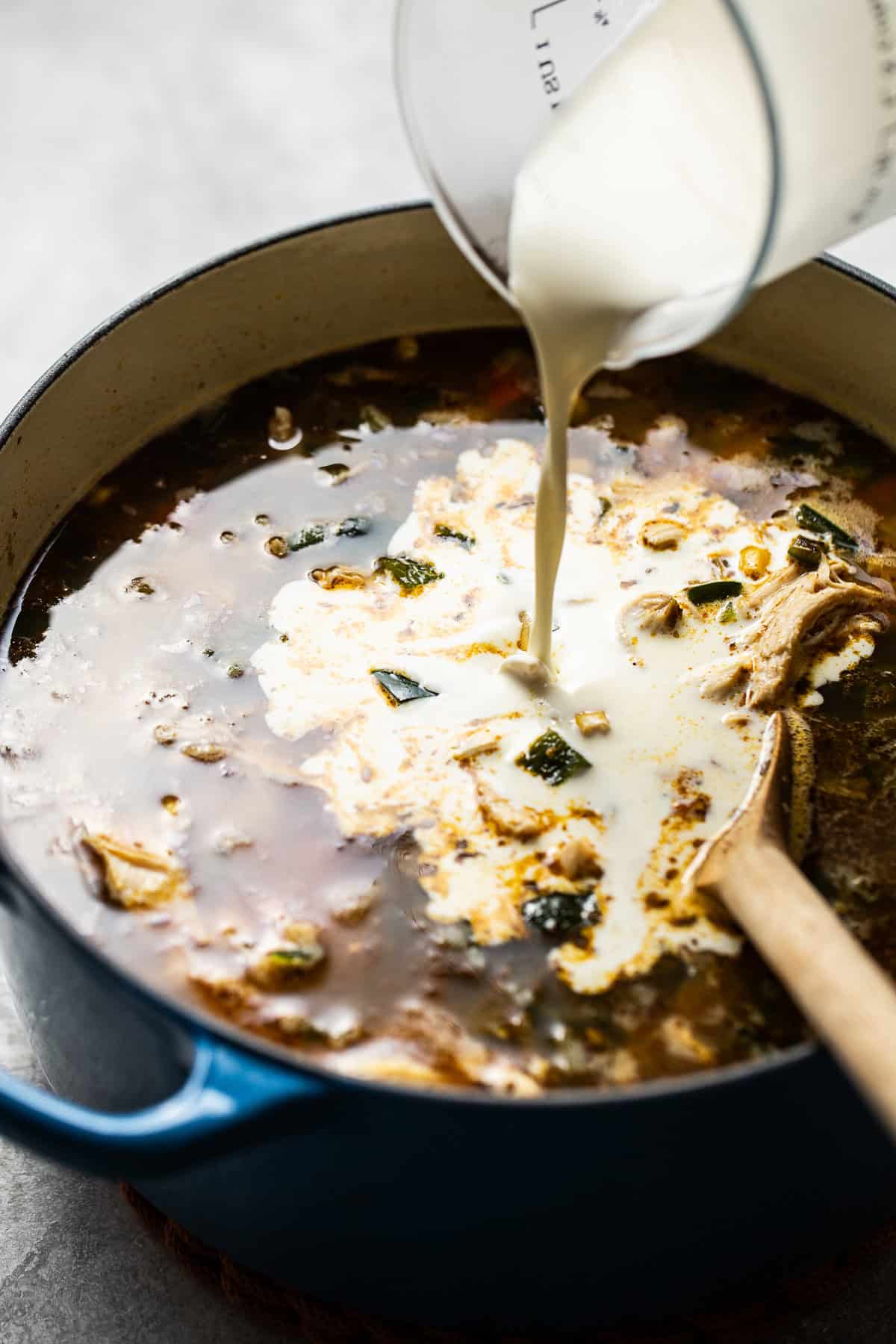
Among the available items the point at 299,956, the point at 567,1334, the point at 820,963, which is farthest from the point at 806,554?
the point at 567,1334

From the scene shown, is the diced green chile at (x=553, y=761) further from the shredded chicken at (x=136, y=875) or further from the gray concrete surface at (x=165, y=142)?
the gray concrete surface at (x=165, y=142)

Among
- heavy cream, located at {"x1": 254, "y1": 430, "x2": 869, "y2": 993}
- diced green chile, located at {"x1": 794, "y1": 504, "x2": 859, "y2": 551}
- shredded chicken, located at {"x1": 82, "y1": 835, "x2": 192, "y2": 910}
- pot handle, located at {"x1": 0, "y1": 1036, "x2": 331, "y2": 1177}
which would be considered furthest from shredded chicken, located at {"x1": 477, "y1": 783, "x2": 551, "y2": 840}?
diced green chile, located at {"x1": 794, "y1": 504, "x2": 859, "y2": 551}

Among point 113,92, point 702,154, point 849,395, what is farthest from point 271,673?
point 113,92

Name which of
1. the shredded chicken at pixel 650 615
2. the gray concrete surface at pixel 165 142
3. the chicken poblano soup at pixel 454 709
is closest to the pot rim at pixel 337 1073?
the chicken poblano soup at pixel 454 709

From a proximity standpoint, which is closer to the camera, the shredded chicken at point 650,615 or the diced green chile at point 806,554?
the shredded chicken at point 650,615

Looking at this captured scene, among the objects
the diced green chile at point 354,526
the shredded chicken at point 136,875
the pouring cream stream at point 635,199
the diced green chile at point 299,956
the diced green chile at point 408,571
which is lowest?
the shredded chicken at point 136,875

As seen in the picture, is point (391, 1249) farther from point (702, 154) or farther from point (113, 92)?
point (113, 92)
